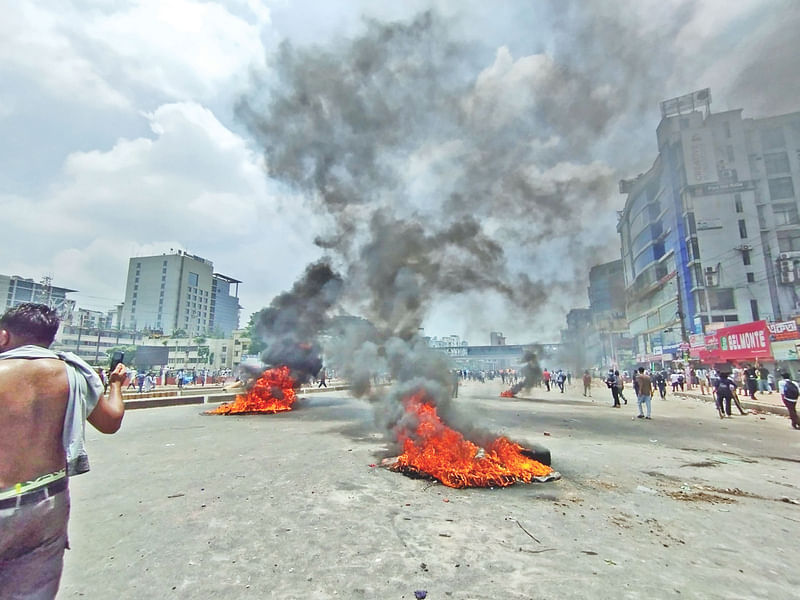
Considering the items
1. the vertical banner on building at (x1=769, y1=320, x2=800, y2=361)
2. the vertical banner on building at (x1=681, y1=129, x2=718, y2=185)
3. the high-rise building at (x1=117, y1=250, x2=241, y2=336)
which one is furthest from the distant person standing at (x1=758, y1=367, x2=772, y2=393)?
the high-rise building at (x1=117, y1=250, x2=241, y2=336)

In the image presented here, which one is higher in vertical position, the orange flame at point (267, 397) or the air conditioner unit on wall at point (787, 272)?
the air conditioner unit on wall at point (787, 272)

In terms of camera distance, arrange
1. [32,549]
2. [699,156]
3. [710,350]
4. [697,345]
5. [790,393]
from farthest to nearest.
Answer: [699,156] < [697,345] < [710,350] < [790,393] < [32,549]

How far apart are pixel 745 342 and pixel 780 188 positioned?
124 ft

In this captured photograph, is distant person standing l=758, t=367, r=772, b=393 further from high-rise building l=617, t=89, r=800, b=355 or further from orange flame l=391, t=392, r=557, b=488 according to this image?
orange flame l=391, t=392, r=557, b=488

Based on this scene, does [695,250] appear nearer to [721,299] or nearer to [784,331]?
[721,299]

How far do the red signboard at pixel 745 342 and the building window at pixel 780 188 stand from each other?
34110mm

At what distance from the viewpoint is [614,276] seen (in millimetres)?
100250

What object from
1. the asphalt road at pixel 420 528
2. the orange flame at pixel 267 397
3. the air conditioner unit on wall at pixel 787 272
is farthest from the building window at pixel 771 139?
the orange flame at pixel 267 397

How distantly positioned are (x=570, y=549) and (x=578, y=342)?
34.1 m

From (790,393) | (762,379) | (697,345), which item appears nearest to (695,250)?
(697,345)

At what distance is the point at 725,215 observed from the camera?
50.7m

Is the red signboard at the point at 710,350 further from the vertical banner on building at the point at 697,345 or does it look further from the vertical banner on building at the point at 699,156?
the vertical banner on building at the point at 699,156

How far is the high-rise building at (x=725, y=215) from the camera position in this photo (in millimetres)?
48219

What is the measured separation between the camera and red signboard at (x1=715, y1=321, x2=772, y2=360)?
2580 centimetres
